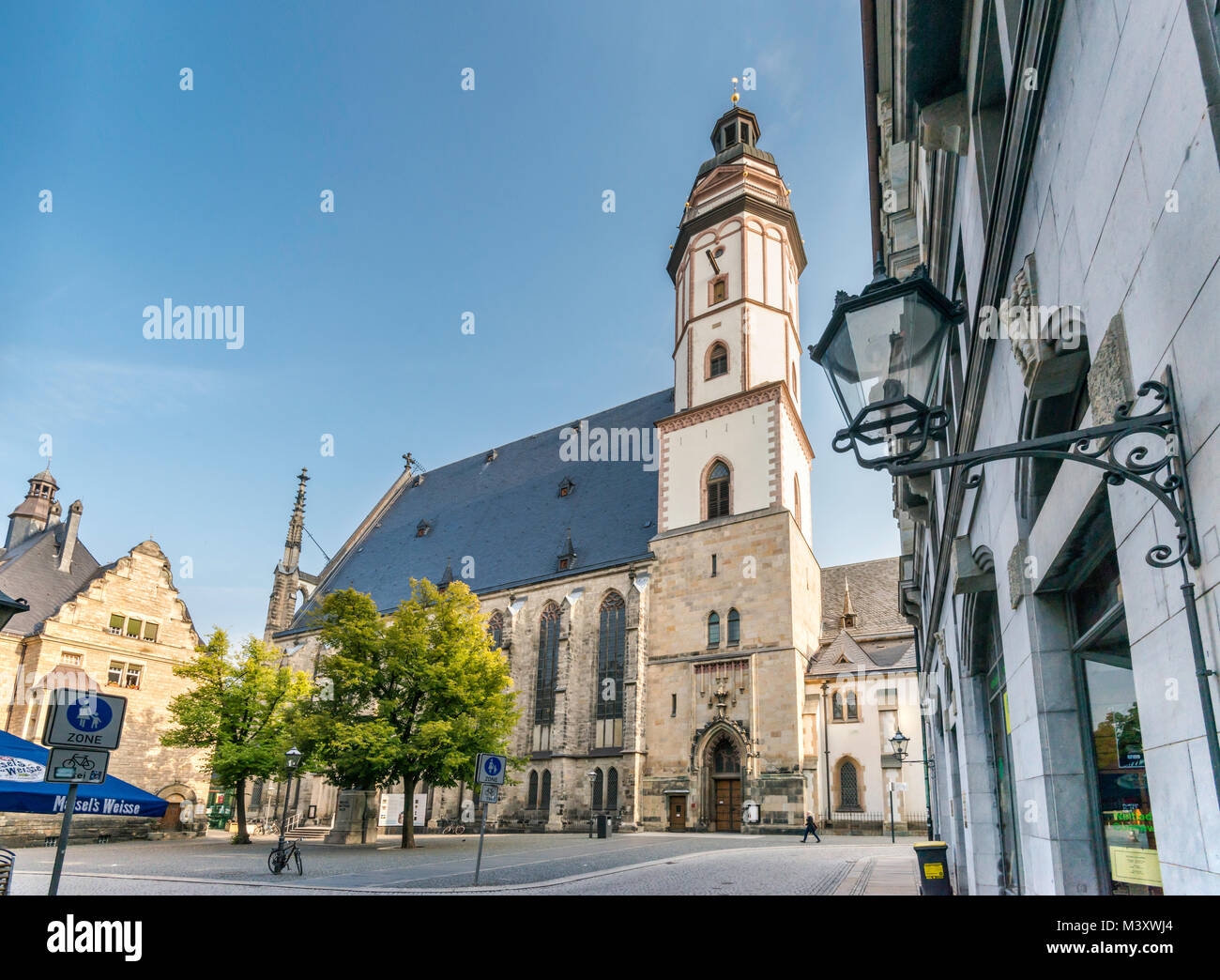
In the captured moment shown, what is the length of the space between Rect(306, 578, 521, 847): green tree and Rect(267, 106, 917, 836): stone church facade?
963 centimetres

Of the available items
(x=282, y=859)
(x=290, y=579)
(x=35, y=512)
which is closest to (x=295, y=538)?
(x=290, y=579)

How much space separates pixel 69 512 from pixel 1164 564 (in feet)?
160

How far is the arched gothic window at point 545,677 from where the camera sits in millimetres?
40344

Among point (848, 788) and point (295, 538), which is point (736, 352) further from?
point (295, 538)

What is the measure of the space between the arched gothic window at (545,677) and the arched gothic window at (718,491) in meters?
9.92

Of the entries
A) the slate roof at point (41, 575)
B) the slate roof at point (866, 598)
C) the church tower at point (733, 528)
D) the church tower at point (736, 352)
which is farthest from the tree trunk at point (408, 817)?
the slate roof at point (866, 598)

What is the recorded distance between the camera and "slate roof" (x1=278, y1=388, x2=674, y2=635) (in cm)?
4400

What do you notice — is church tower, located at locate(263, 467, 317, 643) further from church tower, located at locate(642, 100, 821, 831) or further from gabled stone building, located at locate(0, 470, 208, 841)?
church tower, located at locate(642, 100, 821, 831)

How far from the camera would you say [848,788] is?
1369 inches

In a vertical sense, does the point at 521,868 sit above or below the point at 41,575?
below

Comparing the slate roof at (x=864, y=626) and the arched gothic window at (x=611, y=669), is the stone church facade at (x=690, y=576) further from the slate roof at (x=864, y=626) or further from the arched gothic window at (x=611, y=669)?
the slate roof at (x=864, y=626)

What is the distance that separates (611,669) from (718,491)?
32.4ft

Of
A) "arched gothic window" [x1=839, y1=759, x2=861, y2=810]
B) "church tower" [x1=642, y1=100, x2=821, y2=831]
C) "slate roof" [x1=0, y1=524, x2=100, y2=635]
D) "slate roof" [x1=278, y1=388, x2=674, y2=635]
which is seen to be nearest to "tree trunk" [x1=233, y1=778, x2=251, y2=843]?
"slate roof" [x1=0, y1=524, x2=100, y2=635]

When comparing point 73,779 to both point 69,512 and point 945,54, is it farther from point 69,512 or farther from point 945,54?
point 69,512
